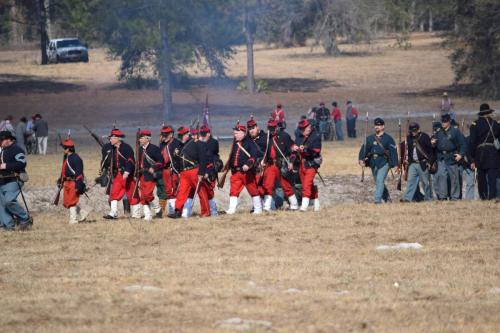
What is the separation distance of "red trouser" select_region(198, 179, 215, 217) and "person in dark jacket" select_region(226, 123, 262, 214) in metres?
0.39

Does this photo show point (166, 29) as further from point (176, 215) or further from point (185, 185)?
point (185, 185)

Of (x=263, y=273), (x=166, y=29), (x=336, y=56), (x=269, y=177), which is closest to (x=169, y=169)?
(x=269, y=177)

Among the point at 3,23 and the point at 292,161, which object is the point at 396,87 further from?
the point at 292,161

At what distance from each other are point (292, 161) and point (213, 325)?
994 centimetres

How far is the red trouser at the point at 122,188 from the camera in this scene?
66.5 feet

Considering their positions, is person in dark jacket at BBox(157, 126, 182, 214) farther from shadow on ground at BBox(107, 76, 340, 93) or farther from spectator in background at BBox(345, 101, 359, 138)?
shadow on ground at BBox(107, 76, 340, 93)

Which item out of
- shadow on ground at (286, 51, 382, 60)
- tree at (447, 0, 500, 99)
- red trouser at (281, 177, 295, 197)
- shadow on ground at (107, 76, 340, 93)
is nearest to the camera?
red trouser at (281, 177, 295, 197)

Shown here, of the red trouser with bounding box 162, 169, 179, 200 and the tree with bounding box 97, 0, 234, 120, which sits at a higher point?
the tree with bounding box 97, 0, 234, 120

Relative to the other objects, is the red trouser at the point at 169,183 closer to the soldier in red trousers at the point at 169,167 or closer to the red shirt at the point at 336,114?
the soldier in red trousers at the point at 169,167

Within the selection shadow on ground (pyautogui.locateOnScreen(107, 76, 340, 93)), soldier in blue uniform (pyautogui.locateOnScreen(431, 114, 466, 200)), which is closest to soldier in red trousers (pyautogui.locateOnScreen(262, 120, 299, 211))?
soldier in blue uniform (pyautogui.locateOnScreen(431, 114, 466, 200))

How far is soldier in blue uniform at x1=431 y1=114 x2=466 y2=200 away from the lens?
22.9 meters

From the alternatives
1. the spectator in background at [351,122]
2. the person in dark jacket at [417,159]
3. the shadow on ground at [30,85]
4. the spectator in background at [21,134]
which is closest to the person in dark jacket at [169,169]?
the person in dark jacket at [417,159]

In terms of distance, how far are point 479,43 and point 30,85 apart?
2498 cm

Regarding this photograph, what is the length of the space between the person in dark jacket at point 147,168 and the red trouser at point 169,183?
2.07ft
